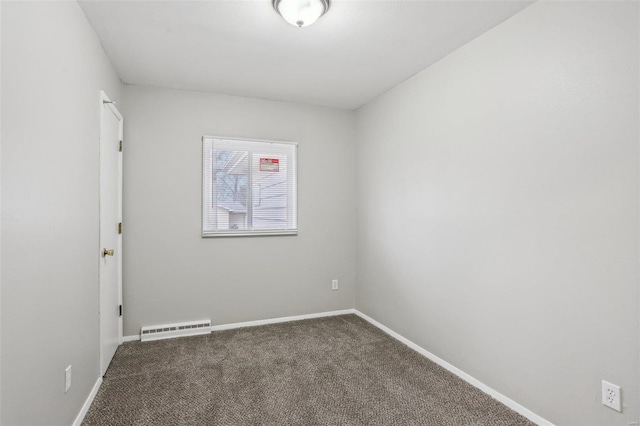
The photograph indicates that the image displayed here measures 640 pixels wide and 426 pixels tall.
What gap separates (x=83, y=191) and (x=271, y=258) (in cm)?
213

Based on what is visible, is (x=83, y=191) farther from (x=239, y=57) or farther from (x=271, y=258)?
(x=271, y=258)

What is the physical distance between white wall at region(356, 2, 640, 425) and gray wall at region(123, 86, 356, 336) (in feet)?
3.88

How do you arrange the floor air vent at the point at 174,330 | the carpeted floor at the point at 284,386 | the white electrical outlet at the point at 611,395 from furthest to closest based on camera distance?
1. the floor air vent at the point at 174,330
2. the carpeted floor at the point at 284,386
3. the white electrical outlet at the point at 611,395

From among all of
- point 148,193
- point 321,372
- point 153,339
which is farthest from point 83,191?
point 321,372

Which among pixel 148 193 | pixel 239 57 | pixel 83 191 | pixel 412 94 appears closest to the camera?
pixel 83 191

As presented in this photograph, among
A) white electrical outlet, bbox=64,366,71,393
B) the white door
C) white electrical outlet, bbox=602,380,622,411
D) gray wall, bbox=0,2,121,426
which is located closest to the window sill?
the white door

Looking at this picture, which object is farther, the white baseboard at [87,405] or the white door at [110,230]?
the white door at [110,230]

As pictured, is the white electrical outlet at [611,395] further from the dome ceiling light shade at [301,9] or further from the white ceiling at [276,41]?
the dome ceiling light shade at [301,9]

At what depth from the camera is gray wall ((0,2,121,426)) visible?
1.31 meters

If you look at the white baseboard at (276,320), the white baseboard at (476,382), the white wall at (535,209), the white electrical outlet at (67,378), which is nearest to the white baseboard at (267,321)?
the white baseboard at (276,320)

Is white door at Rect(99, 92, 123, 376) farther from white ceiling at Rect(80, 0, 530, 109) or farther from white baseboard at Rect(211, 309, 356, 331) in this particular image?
white baseboard at Rect(211, 309, 356, 331)

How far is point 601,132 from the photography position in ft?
5.73

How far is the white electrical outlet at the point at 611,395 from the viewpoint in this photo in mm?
1675

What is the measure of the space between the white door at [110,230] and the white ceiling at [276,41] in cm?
53
